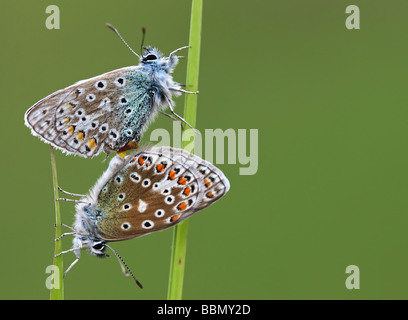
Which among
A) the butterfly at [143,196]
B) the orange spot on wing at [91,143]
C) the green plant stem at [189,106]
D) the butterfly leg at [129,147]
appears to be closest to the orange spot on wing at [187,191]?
the butterfly at [143,196]

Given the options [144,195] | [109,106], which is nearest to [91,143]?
[109,106]

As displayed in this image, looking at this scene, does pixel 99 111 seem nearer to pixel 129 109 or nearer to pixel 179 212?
pixel 129 109

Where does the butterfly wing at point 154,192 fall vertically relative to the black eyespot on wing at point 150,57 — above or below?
below

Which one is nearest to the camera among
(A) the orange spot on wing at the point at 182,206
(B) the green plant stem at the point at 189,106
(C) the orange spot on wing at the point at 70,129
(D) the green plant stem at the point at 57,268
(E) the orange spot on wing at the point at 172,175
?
(D) the green plant stem at the point at 57,268

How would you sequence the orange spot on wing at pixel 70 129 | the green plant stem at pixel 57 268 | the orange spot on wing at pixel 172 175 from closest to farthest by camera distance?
the green plant stem at pixel 57 268, the orange spot on wing at pixel 172 175, the orange spot on wing at pixel 70 129

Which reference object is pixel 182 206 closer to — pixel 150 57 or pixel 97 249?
pixel 97 249

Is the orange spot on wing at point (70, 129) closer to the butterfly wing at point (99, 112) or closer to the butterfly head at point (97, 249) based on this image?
the butterfly wing at point (99, 112)

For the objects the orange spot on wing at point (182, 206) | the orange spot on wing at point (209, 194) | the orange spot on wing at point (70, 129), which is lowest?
the orange spot on wing at point (182, 206)

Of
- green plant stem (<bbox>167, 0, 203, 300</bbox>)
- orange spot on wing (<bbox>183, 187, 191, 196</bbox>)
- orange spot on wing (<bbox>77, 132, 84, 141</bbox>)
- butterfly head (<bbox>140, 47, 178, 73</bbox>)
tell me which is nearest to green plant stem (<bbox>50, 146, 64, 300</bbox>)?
green plant stem (<bbox>167, 0, 203, 300</bbox>)
